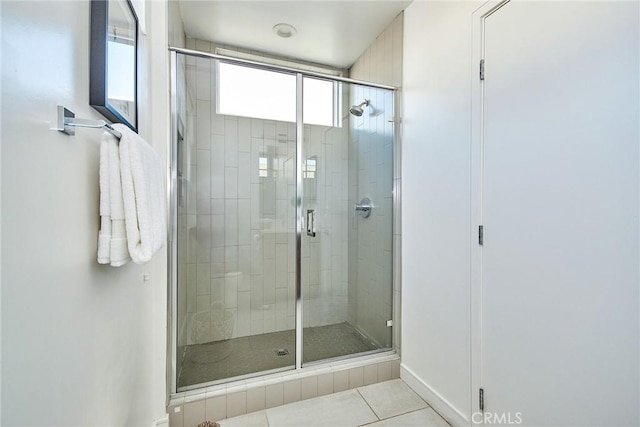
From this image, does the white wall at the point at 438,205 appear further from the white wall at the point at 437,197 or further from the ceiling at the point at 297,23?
the ceiling at the point at 297,23

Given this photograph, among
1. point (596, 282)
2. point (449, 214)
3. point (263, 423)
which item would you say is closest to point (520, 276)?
point (596, 282)

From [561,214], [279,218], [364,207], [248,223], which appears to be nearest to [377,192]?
[364,207]

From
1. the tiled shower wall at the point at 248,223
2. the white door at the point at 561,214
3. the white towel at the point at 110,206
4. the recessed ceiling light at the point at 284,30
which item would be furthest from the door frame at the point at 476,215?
the white towel at the point at 110,206

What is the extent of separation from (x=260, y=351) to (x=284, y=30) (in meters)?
2.50

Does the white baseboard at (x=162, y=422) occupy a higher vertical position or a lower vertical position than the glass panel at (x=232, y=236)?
lower

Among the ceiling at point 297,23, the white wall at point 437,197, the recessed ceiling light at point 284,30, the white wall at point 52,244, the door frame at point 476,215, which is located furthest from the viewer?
the recessed ceiling light at point 284,30

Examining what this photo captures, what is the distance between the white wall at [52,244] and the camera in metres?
0.50

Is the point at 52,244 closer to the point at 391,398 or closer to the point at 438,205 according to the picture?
the point at 438,205

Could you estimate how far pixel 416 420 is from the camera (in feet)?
5.26

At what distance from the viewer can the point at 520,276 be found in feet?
4.01

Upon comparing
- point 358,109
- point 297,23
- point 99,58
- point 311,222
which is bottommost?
point 311,222

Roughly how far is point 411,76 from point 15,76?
197cm

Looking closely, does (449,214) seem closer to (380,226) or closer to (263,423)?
(380,226)

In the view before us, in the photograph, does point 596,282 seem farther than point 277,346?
No
